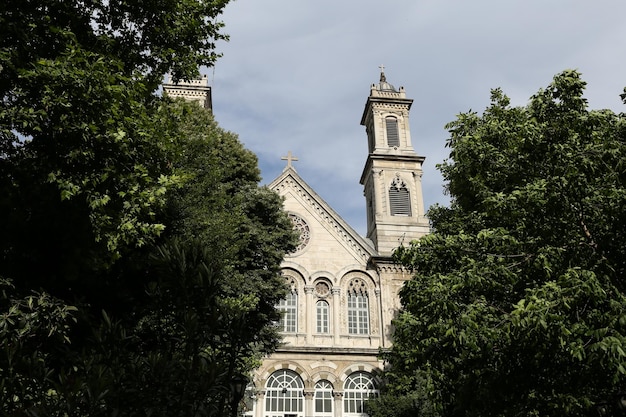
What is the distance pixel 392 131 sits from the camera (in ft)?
114

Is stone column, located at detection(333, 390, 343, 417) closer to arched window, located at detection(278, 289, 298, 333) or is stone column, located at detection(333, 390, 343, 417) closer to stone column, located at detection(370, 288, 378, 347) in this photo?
stone column, located at detection(370, 288, 378, 347)

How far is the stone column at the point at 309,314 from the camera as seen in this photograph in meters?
27.8

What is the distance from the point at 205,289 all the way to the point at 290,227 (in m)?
13.3

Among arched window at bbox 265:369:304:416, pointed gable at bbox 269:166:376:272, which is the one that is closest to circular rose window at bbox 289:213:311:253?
pointed gable at bbox 269:166:376:272

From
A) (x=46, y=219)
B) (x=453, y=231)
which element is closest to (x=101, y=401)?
(x=46, y=219)

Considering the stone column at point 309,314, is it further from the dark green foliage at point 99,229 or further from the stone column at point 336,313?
the dark green foliage at point 99,229

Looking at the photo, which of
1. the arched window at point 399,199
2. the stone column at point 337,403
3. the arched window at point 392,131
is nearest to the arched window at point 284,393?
the stone column at point 337,403

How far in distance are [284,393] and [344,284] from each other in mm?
6642

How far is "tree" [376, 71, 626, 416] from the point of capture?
835 cm

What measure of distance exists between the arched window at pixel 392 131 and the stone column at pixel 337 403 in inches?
626

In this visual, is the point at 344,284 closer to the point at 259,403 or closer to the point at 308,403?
the point at 308,403

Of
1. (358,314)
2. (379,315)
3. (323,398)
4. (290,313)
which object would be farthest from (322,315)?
(323,398)

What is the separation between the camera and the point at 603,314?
8.19 metres

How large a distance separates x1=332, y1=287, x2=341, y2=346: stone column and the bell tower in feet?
12.0
